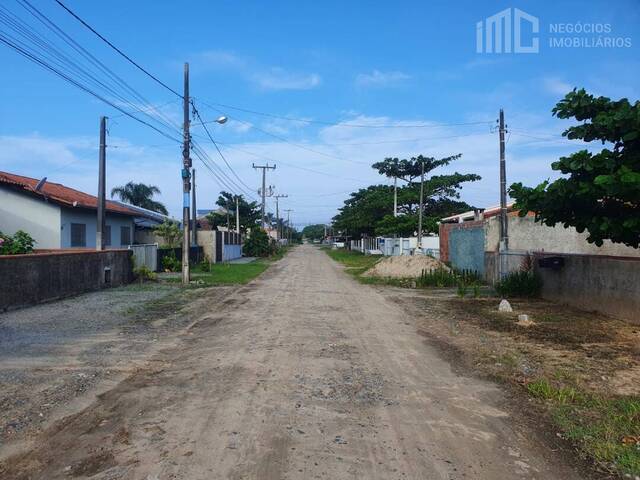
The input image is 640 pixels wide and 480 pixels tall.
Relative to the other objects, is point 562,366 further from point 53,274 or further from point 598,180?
point 53,274

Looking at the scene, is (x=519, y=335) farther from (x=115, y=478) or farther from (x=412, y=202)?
(x=412, y=202)

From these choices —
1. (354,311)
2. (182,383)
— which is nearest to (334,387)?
(182,383)

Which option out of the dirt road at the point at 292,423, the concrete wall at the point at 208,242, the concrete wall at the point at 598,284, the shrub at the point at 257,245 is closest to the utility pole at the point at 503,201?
the concrete wall at the point at 598,284

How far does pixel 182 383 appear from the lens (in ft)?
21.7

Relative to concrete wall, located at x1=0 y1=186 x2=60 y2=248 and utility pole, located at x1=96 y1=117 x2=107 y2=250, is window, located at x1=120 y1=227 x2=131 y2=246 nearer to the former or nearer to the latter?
concrete wall, located at x1=0 y1=186 x2=60 y2=248

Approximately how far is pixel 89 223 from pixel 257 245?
28.4m

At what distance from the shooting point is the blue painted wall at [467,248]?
25391 mm

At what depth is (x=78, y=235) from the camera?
2497 centimetres

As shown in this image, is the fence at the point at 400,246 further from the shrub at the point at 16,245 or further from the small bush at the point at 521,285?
the shrub at the point at 16,245

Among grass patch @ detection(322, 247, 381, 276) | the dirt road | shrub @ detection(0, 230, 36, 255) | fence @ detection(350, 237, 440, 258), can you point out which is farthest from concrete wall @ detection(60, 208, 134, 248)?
fence @ detection(350, 237, 440, 258)

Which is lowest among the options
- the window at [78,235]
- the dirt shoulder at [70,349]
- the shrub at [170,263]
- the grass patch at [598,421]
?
the grass patch at [598,421]

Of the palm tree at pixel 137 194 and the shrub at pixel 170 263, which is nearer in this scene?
the shrub at pixel 170 263

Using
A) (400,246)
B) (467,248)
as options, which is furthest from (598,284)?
(400,246)

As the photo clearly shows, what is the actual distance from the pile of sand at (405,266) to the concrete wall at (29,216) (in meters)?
15.1
